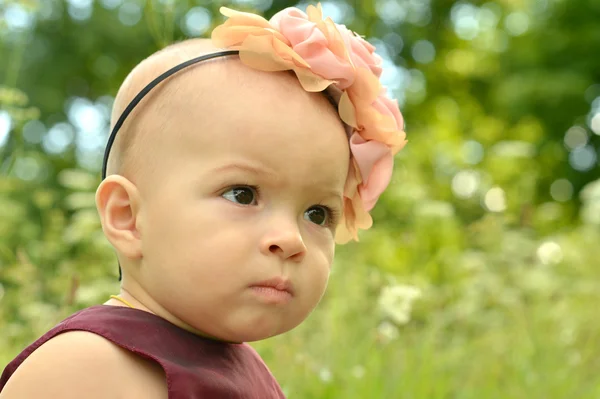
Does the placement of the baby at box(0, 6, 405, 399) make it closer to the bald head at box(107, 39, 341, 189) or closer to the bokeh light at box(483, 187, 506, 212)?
the bald head at box(107, 39, 341, 189)

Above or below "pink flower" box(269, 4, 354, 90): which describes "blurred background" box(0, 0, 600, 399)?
below

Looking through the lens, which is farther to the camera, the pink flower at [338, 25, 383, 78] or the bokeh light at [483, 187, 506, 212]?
the bokeh light at [483, 187, 506, 212]

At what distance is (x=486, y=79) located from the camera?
14.5 m

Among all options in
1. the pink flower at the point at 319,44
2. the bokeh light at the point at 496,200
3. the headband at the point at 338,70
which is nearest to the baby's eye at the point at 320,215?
the headband at the point at 338,70

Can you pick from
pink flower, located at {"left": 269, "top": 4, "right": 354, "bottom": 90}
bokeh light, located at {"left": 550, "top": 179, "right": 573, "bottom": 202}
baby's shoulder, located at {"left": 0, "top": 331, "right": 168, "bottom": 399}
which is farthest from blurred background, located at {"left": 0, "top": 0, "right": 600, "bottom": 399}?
bokeh light, located at {"left": 550, "top": 179, "right": 573, "bottom": 202}

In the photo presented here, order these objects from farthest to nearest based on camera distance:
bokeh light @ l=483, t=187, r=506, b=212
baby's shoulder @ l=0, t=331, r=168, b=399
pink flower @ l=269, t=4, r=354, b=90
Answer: bokeh light @ l=483, t=187, r=506, b=212 < pink flower @ l=269, t=4, r=354, b=90 < baby's shoulder @ l=0, t=331, r=168, b=399

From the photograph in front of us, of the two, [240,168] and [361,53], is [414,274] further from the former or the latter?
[240,168]

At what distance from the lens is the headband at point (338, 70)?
1.63 metres

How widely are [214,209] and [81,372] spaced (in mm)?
365

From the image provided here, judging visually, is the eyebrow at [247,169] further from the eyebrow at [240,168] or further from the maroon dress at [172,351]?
the maroon dress at [172,351]

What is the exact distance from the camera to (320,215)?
5.65 feet

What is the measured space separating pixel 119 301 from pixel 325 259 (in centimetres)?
41

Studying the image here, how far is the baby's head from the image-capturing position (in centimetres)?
154

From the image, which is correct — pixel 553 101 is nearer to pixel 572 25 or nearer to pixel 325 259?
pixel 572 25
